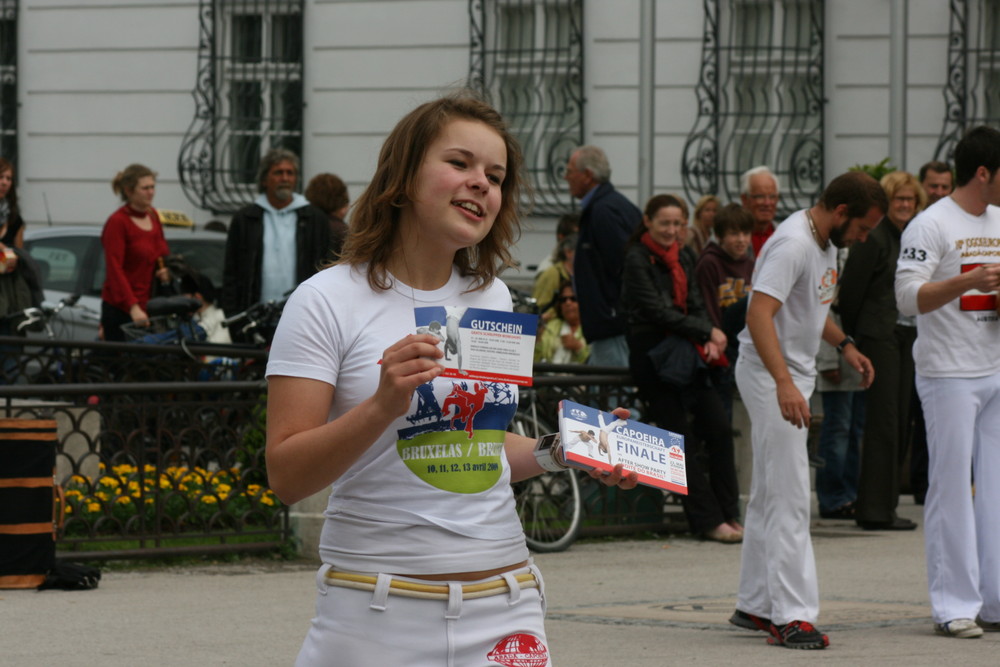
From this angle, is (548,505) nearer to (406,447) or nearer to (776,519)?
(776,519)

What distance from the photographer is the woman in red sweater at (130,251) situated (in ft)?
44.2

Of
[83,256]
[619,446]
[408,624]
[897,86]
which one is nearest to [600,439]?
[619,446]

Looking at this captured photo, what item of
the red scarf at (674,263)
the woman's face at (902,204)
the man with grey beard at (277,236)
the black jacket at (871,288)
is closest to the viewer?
the red scarf at (674,263)

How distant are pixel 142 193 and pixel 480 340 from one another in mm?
10589

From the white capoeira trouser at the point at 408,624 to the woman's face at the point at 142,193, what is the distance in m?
10.3

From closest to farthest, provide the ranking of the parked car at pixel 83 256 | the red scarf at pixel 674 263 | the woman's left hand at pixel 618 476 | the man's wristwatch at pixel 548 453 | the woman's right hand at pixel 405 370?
the woman's right hand at pixel 405 370 < the woman's left hand at pixel 618 476 < the man's wristwatch at pixel 548 453 < the red scarf at pixel 674 263 < the parked car at pixel 83 256

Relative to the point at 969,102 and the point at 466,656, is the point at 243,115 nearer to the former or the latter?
the point at 969,102

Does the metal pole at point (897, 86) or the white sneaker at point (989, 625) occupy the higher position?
the metal pole at point (897, 86)

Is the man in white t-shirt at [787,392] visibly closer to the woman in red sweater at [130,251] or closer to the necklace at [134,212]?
the woman in red sweater at [130,251]

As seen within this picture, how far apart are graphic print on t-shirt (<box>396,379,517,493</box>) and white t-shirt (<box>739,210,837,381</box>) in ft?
12.6

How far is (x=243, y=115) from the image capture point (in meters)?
A: 20.8

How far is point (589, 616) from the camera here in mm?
7992

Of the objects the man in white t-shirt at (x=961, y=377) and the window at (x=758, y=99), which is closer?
the man in white t-shirt at (x=961, y=377)

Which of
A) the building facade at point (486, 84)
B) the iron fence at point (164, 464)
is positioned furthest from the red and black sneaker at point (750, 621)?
the building facade at point (486, 84)
